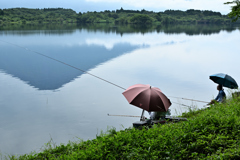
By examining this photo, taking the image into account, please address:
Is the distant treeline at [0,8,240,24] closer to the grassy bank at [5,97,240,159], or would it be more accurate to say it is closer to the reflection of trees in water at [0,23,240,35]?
the reflection of trees in water at [0,23,240,35]

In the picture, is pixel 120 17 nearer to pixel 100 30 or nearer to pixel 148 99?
pixel 100 30

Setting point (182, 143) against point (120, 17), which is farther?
point (120, 17)

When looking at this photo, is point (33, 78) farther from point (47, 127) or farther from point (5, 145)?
point (5, 145)

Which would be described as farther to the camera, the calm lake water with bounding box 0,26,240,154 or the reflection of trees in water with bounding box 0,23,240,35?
the reflection of trees in water with bounding box 0,23,240,35

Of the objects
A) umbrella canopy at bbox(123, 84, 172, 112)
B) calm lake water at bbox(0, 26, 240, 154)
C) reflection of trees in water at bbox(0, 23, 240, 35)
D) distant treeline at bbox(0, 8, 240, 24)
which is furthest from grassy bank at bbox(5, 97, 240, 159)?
distant treeline at bbox(0, 8, 240, 24)

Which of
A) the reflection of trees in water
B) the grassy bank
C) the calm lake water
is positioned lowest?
the calm lake water

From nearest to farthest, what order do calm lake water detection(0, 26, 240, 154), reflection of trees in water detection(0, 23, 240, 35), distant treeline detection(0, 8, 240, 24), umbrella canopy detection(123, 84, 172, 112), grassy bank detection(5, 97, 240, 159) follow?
1. grassy bank detection(5, 97, 240, 159)
2. umbrella canopy detection(123, 84, 172, 112)
3. calm lake water detection(0, 26, 240, 154)
4. reflection of trees in water detection(0, 23, 240, 35)
5. distant treeline detection(0, 8, 240, 24)

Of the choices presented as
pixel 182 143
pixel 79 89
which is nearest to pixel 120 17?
pixel 79 89

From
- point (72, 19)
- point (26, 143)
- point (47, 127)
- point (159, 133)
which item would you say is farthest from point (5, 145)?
point (72, 19)

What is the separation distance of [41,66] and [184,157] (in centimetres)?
1925

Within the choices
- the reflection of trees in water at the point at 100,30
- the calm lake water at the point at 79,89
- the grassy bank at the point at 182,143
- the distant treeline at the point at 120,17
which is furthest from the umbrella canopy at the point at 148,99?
the distant treeline at the point at 120,17

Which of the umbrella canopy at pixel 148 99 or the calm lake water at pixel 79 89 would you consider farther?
the calm lake water at pixel 79 89

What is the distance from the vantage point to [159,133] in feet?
18.5

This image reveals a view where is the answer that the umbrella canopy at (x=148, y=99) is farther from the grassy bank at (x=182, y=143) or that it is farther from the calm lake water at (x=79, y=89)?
the calm lake water at (x=79, y=89)
